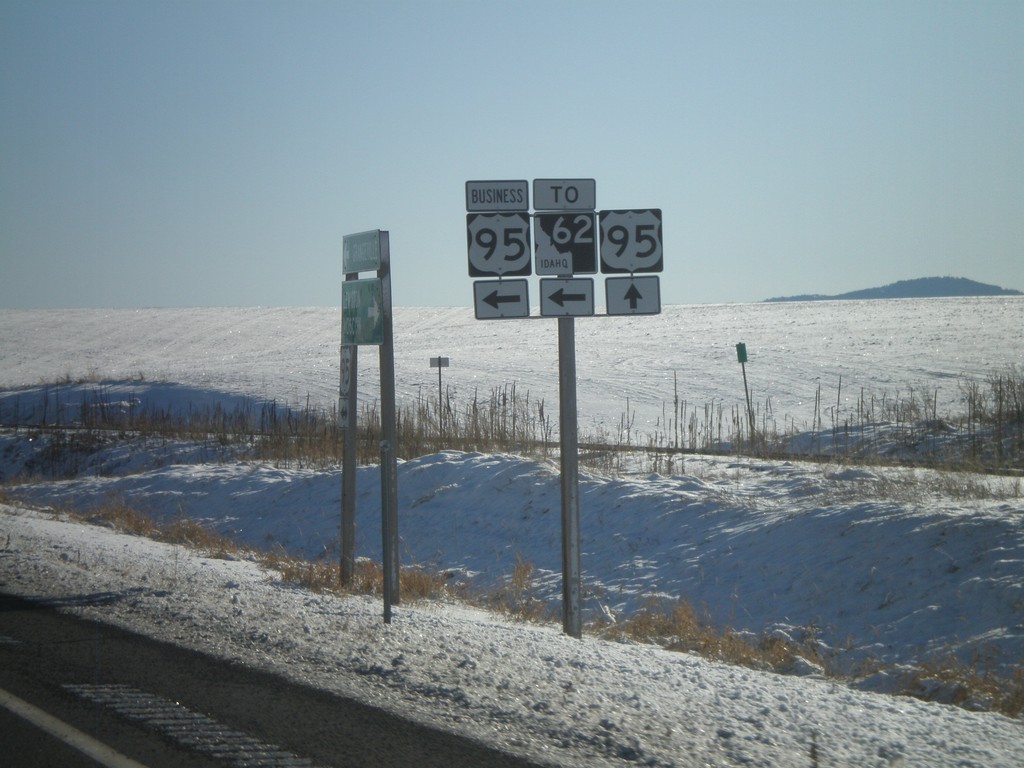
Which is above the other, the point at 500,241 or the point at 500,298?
the point at 500,241

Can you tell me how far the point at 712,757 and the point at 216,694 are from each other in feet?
9.72

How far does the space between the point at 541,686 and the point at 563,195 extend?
434 centimetres

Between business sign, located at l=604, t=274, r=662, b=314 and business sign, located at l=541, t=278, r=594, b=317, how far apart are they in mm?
213

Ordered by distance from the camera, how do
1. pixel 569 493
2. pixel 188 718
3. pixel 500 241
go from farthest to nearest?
pixel 569 493
pixel 500 241
pixel 188 718

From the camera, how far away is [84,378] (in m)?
45.3

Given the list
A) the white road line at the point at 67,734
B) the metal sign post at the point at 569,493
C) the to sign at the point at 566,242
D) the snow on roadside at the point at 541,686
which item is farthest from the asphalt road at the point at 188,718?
the to sign at the point at 566,242

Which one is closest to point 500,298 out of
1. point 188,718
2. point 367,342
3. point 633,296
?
point 633,296

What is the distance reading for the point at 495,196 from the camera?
847 centimetres

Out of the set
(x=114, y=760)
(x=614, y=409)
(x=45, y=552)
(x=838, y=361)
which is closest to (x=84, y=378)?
(x=614, y=409)

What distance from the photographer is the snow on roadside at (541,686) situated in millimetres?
5117

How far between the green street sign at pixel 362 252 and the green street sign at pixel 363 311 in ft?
0.56

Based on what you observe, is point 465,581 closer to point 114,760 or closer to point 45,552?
point 45,552

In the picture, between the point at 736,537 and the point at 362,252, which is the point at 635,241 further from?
the point at 736,537

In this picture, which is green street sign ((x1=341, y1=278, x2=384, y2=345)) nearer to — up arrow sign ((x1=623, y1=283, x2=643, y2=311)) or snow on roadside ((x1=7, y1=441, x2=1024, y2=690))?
up arrow sign ((x1=623, y1=283, x2=643, y2=311))
